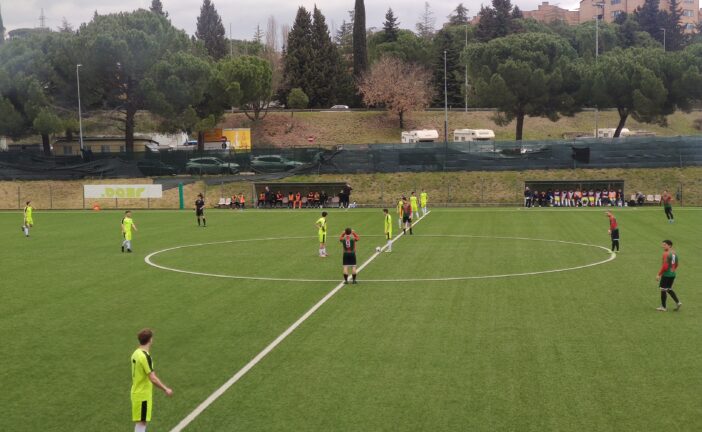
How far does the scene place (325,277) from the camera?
2697cm

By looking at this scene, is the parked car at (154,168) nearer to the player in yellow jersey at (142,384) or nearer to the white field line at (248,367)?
the white field line at (248,367)

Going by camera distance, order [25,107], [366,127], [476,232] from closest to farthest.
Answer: [476,232]
[25,107]
[366,127]

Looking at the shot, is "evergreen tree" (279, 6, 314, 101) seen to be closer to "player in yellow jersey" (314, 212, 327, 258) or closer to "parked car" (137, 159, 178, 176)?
"parked car" (137, 159, 178, 176)

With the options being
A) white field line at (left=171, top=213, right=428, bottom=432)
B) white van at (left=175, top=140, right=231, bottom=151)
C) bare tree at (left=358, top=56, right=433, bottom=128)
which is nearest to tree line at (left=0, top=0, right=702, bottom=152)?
white van at (left=175, top=140, right=231, bottom=151)

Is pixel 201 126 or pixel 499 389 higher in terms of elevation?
pixel 201 126

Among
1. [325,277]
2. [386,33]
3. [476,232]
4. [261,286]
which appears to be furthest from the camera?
[386,33]

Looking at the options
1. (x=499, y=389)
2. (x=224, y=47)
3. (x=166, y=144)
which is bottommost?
(x=499, y=389)

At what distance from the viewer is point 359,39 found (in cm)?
12538

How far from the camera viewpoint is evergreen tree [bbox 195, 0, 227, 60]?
515 feet

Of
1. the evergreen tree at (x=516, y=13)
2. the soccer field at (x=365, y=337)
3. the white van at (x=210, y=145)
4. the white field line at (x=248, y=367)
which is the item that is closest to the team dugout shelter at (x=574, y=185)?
the soccer field at (x=365, y=337)

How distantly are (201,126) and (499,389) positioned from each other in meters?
75.9

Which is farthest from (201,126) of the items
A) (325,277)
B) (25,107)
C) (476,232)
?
(325,277)

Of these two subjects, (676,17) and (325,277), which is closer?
(325,277)

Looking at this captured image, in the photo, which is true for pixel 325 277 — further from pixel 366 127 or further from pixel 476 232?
pixel 366 127
